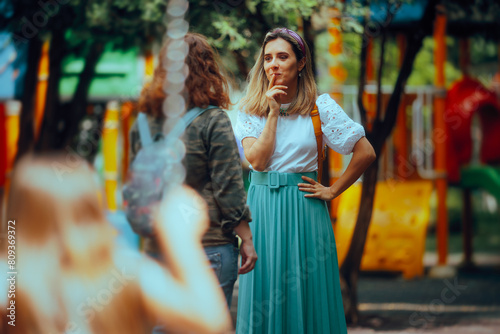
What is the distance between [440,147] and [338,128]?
6.57 meters

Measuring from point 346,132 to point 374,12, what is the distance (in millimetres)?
3830

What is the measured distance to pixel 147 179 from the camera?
253 centimetres

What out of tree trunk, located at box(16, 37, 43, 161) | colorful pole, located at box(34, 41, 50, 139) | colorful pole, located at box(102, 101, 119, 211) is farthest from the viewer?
colorful pole, located at box(102, 101, 119, 211)

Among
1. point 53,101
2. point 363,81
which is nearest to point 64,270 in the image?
point 363,81

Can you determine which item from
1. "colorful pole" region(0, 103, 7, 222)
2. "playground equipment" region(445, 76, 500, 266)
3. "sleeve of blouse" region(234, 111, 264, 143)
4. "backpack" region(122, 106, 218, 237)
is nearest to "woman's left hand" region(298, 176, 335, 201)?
"sleeve of blouse" region(234, 111, 264, 143)

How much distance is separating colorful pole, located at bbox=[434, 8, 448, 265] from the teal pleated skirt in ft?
20.7

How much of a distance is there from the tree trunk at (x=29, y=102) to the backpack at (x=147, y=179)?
18.9 ft

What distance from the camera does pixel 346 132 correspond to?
3482mm

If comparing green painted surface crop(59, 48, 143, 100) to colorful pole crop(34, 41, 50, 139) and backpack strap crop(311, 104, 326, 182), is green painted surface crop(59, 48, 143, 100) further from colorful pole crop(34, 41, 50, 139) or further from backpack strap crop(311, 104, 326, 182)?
backpack strap crop(311, 104, 326, 182)

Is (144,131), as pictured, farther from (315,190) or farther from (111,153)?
(111,153)

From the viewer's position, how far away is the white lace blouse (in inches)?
137

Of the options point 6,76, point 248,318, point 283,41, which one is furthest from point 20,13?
point 248,318

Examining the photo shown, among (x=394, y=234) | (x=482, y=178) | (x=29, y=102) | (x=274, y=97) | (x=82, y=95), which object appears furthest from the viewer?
(x=482, y=178)

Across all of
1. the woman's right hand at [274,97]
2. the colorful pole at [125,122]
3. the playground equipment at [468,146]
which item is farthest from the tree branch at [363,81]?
the colorful pole at [125,122]
